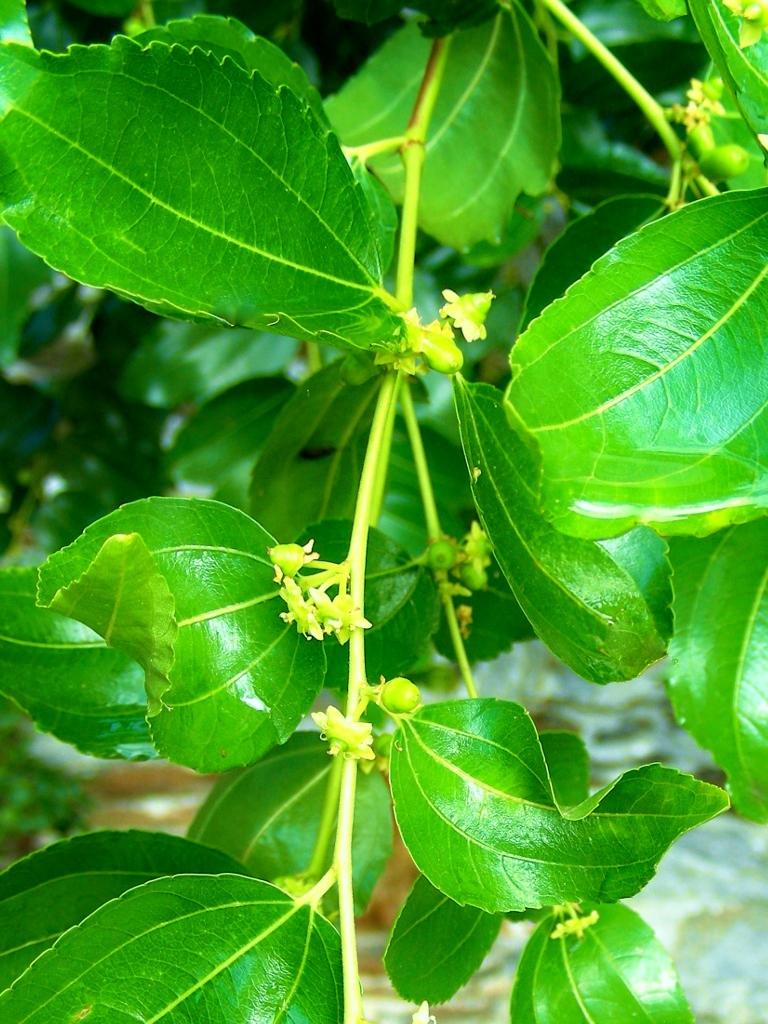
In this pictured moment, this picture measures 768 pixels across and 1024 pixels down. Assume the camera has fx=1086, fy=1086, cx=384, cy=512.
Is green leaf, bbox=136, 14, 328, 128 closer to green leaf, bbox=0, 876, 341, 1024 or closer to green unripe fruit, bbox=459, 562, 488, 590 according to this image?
green unripe fruit, bbox=459, 562, 488, 590

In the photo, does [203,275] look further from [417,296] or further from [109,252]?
[417,296]

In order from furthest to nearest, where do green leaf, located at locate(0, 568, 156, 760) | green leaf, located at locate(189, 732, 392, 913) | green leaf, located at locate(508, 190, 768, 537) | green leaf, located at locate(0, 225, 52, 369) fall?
green leaf, located at locate(0, 225, 52, 369) < green leaf, located at locate(189, 732, 392, 913) < green leaf, located at locate(0, 568, 156, 760) < green leaf, located at locate(508, 190, 768, 537)

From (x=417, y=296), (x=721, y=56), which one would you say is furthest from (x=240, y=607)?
(x=417, y=296)

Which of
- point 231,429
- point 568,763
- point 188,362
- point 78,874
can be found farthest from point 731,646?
point 188,362

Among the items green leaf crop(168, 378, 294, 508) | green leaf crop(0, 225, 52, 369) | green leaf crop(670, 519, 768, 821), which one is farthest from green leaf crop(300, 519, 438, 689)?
green leaf crop(0, 225, 52, 369)

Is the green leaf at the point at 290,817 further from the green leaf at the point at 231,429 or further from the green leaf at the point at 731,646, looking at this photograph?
the green leaf at the point at 231,429

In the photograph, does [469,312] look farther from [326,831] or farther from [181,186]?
[326,831]
